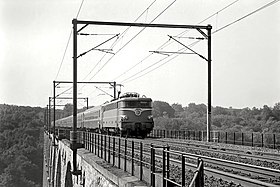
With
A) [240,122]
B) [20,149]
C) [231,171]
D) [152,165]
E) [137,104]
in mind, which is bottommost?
[20,149]

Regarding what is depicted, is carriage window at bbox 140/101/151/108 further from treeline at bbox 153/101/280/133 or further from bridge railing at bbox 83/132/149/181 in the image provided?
treeline at bbox 153/101/280/133

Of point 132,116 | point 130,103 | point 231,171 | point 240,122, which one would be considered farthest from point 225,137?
point 240,122

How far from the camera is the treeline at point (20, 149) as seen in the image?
98.4 metres

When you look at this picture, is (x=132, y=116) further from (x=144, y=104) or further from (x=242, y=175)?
(x=242, y=175)

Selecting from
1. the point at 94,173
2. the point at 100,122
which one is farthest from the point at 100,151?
the point at 100,122

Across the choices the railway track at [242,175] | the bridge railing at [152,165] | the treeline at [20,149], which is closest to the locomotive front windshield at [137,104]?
the bridge railing at [152,165]

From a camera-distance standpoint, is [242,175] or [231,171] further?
[231,171]

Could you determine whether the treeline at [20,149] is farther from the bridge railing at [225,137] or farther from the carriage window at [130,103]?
the carriage window at [130,103]

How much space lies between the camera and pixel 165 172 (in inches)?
354

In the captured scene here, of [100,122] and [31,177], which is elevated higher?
[100,122]

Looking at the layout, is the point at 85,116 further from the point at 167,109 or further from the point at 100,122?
the point at 167,109

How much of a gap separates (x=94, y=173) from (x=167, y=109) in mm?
107179

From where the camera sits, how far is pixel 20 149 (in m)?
110

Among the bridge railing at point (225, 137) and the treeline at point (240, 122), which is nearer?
the bridge railing at point (225, 137)
